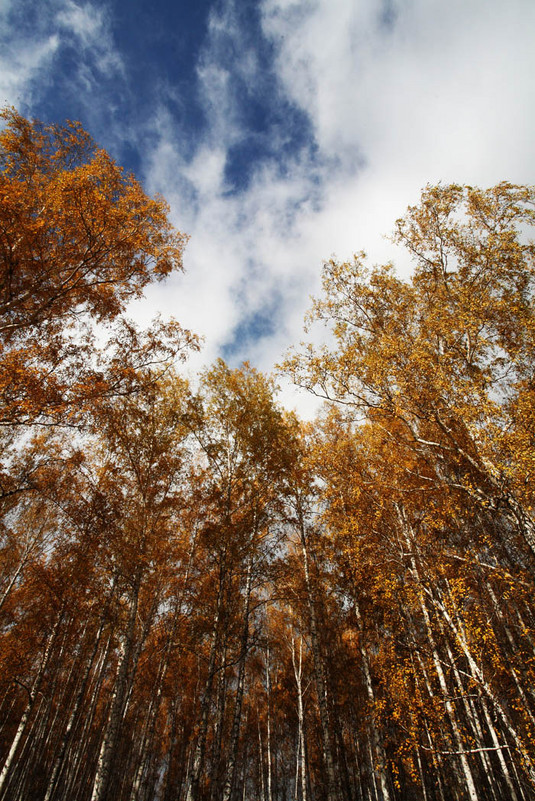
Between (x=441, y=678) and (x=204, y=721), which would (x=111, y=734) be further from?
(x=441, y=678)

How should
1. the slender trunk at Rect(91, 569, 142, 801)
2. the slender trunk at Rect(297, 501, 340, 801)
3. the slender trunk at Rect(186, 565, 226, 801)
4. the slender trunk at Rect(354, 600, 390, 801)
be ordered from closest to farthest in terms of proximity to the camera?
the slender trunk at Rect(91, 569, 142, 801) → the slender trunk at Rect(186, 565, 226, 801) → the slender trunk at Rect(297, 501, 340, 801) → the slender trunk at Rect(354, 600, 390, 801)

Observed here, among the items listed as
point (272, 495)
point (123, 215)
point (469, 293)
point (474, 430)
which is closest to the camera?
point (474, 430)

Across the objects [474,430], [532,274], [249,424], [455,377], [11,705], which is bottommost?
[11,705]

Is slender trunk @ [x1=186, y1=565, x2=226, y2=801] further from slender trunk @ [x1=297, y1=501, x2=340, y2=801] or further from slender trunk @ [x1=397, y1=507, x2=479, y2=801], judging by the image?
slender trunk @ [x1=397, y1=507, x2=479, y2=801]

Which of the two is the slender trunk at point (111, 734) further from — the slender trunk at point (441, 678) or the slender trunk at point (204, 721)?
the slender trunk at point (441, 678)

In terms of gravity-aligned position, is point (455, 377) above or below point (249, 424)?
below

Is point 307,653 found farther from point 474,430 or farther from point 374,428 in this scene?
point 474,430

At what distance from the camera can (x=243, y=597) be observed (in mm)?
12516

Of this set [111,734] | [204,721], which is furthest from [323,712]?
[111,734]

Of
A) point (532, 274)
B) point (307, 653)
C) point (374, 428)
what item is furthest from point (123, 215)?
point (307, 653)

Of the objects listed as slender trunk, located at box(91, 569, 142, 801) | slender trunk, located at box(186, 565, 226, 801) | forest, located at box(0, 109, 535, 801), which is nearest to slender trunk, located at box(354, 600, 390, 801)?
forest, located at box(0, 109, 535, 801)

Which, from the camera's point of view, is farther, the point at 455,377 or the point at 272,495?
the point at 272,495

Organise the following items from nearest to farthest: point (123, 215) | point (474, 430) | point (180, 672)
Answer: point (474, 430), point (123, 215), point (180, 672)

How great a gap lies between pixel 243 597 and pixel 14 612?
10.1 metres
